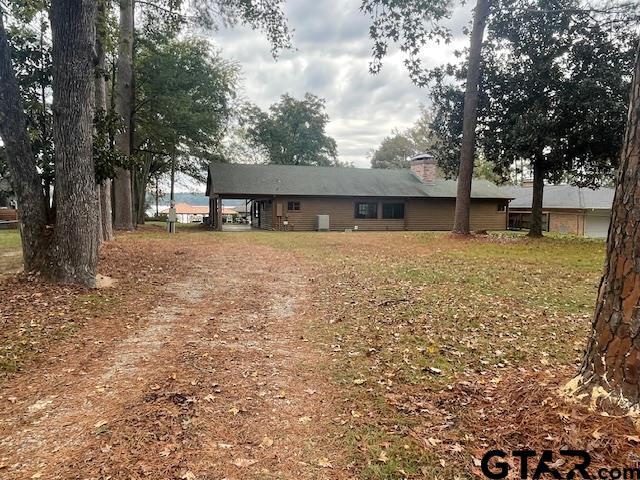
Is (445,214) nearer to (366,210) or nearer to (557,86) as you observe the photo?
(366,210)

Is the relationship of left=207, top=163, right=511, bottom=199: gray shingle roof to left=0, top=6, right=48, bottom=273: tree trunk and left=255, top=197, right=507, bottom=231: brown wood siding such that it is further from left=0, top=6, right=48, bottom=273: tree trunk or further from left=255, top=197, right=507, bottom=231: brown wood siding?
left=0, top=6, right=48, bottom=273: tree trunk

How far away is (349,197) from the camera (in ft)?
87.7

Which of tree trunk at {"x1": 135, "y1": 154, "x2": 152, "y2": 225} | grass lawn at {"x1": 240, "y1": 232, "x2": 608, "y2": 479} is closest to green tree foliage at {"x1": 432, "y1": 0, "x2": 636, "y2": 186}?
→ grass lawn at {"x1": 240, "y1": 232, "x2": 608, "y2": 479}

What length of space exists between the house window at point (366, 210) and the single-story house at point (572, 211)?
43.3ft

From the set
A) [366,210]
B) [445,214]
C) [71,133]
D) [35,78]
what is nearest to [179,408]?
[71,133]

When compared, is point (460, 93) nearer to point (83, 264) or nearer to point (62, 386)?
point (83, 264)

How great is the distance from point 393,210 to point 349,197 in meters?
3.54

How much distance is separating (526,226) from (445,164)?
51.9 ft

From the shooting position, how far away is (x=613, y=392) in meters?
2.53

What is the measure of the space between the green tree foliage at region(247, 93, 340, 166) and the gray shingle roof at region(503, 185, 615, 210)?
21.0 meters

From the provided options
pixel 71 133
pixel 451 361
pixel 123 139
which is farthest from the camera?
pixel 123 139

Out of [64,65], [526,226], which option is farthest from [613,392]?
[526,226]

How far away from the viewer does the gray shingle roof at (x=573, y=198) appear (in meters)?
28.7

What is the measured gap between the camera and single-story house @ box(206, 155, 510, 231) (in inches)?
1009
